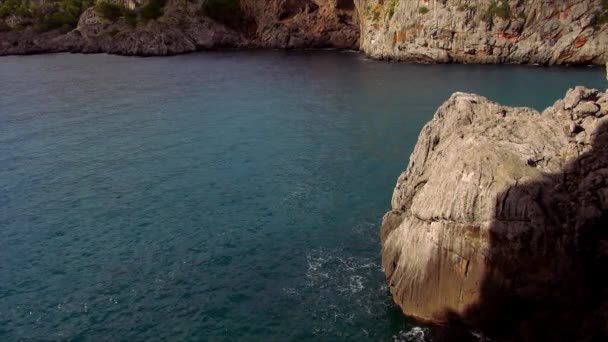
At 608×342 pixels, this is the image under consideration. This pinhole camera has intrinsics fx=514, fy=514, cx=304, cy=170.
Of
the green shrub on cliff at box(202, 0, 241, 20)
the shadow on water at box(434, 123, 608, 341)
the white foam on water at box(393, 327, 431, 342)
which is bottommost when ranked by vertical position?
the white foam on water at box(393, 327, 431, 342)

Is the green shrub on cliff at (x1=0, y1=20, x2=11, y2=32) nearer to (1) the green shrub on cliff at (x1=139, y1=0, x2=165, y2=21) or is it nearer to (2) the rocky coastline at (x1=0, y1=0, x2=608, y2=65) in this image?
(2) the rocky coastline at (x1=0, y1=0, x2=608, y2=65)

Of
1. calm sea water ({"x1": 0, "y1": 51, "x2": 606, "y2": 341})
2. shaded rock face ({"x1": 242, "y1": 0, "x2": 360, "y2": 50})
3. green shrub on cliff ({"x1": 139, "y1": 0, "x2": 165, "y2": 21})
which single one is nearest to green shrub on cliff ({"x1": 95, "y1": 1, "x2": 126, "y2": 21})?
green shrub on cliff ({"x1": 139, "y1": 0, "x2": 165, "y2": 21})

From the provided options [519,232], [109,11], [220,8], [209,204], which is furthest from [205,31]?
[519,232]

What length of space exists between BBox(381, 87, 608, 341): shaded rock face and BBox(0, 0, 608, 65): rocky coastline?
78.0m

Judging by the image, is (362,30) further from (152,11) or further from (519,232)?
(519,232)

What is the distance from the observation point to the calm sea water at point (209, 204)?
27.7 m

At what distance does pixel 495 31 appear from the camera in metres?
102

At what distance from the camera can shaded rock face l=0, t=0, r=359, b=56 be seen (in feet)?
476

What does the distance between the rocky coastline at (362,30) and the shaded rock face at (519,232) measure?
256ft

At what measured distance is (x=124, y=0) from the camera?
6496 inches

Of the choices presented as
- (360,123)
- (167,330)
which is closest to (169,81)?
(360,123)

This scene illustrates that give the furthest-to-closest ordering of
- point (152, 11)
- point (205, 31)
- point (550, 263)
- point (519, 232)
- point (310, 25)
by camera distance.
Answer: point (152, 11), point (205, 31), point (310, 25), point (519, 232), point (550, 263)

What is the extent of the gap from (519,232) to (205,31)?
470 ft

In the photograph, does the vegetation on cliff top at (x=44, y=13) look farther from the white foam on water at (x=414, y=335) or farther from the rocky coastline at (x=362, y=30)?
the white foam on water at (x=414, y=335)
